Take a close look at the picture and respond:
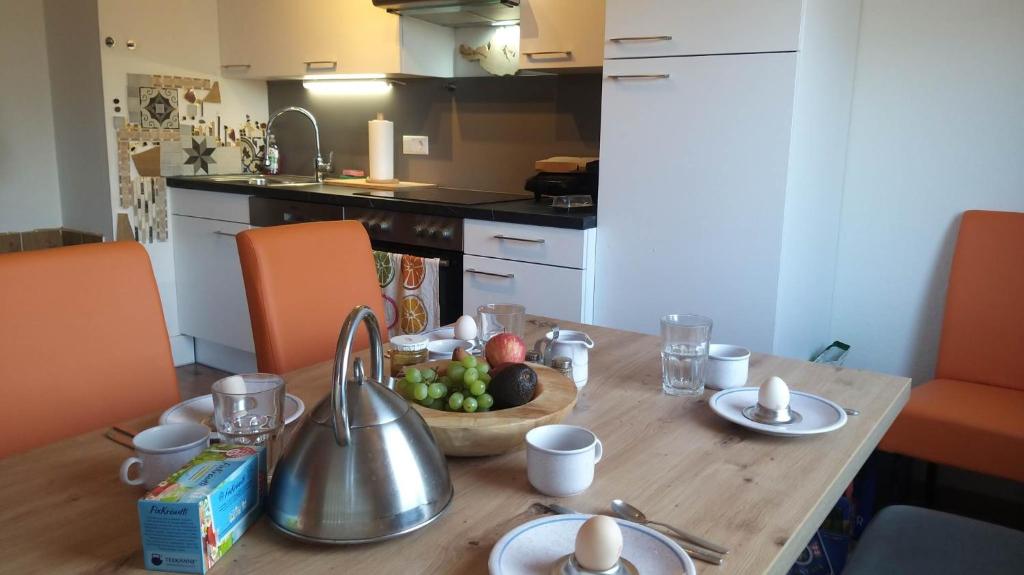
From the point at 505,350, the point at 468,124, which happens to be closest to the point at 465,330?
the point at 505,350

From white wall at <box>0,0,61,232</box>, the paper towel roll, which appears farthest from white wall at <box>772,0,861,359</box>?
white wall at <box>0,0,61,232</box>

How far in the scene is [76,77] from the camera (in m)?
3.66

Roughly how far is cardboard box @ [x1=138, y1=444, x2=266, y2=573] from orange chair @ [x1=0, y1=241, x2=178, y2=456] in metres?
0.59

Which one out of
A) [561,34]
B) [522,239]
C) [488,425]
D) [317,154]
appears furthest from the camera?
[317,154]

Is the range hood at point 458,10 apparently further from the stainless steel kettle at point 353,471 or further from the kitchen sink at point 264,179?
the stainless steel kettle at point 353,471

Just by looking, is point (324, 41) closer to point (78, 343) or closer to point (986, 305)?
point (78, 343)

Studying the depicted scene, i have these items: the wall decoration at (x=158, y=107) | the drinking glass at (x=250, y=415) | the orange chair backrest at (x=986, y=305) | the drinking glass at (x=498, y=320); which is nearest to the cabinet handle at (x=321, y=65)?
the wall decoration at (x=158, y=107)

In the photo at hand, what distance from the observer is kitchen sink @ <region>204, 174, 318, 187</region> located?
3.69 m

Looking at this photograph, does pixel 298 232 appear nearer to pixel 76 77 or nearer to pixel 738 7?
pixel 738 7

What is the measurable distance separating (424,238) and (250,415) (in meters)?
1.96

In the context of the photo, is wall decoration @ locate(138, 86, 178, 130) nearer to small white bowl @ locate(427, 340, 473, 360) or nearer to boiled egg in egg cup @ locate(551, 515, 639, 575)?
small white bowl @ locate(427, 340, 473, 360)

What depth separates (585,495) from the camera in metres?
0.99

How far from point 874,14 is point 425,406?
2246 mm

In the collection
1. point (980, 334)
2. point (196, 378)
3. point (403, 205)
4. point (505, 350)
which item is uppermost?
point (403, 205)
